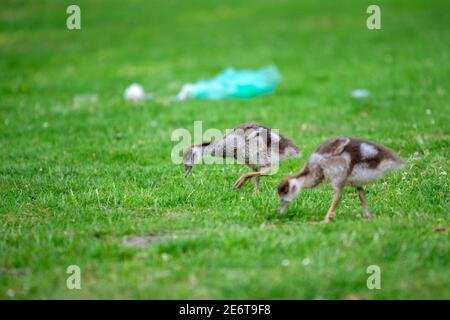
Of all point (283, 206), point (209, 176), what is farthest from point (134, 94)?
point (283, 206)

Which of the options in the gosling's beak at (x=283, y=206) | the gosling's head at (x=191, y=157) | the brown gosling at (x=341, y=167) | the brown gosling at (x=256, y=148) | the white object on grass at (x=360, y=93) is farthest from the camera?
the white object on grass at (x=360, y=93)

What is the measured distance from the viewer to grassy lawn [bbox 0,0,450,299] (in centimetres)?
548

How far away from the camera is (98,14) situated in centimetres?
2889

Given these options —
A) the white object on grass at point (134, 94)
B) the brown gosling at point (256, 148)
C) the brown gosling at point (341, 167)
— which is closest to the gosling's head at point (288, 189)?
the brown gosling at point (341, 167)

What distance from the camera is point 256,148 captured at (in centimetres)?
804

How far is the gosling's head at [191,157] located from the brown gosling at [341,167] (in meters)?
2.04

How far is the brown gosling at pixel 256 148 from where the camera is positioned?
26.3 feet

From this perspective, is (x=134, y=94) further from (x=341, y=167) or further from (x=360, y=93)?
(x=341, y=167)

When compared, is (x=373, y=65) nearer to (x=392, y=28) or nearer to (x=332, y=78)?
(x=332, y=78)

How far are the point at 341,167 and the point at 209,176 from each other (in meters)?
2.59

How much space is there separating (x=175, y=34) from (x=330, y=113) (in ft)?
41.3

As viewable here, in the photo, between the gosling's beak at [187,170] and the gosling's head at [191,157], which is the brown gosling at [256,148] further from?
the gosling's beak at [187,170]

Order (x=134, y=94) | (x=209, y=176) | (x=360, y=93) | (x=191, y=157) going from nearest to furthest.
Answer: (x=191, y=157) < (x=209, y=176) < (x=360, y=93) < (x=134, y=94)
